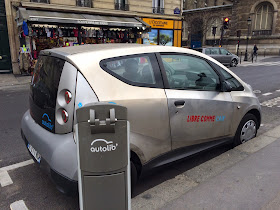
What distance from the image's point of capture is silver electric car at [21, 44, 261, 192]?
2324 mm

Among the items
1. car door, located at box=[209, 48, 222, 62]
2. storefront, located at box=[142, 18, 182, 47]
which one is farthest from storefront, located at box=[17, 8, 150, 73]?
car door, located at box=[209, 48, 222, 62]

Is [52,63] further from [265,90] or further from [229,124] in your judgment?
[265,90]

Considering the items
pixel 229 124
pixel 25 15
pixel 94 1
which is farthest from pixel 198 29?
pixel 229 124

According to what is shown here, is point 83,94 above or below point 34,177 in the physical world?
above

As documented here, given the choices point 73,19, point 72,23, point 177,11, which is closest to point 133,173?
point 73,19

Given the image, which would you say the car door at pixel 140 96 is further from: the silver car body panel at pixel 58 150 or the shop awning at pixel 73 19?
the shop awning at pixel 73 19

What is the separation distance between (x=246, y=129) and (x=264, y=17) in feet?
129

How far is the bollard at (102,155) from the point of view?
1712 millimetres

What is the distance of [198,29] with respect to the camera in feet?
146

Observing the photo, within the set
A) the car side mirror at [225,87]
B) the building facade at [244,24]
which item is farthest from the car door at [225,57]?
the car side mirror at [225,87]

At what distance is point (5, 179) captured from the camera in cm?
318

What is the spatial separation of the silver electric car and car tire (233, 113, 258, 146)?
1.14ft

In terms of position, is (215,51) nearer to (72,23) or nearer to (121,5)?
(121,5)

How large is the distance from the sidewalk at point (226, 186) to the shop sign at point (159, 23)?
18.0m
